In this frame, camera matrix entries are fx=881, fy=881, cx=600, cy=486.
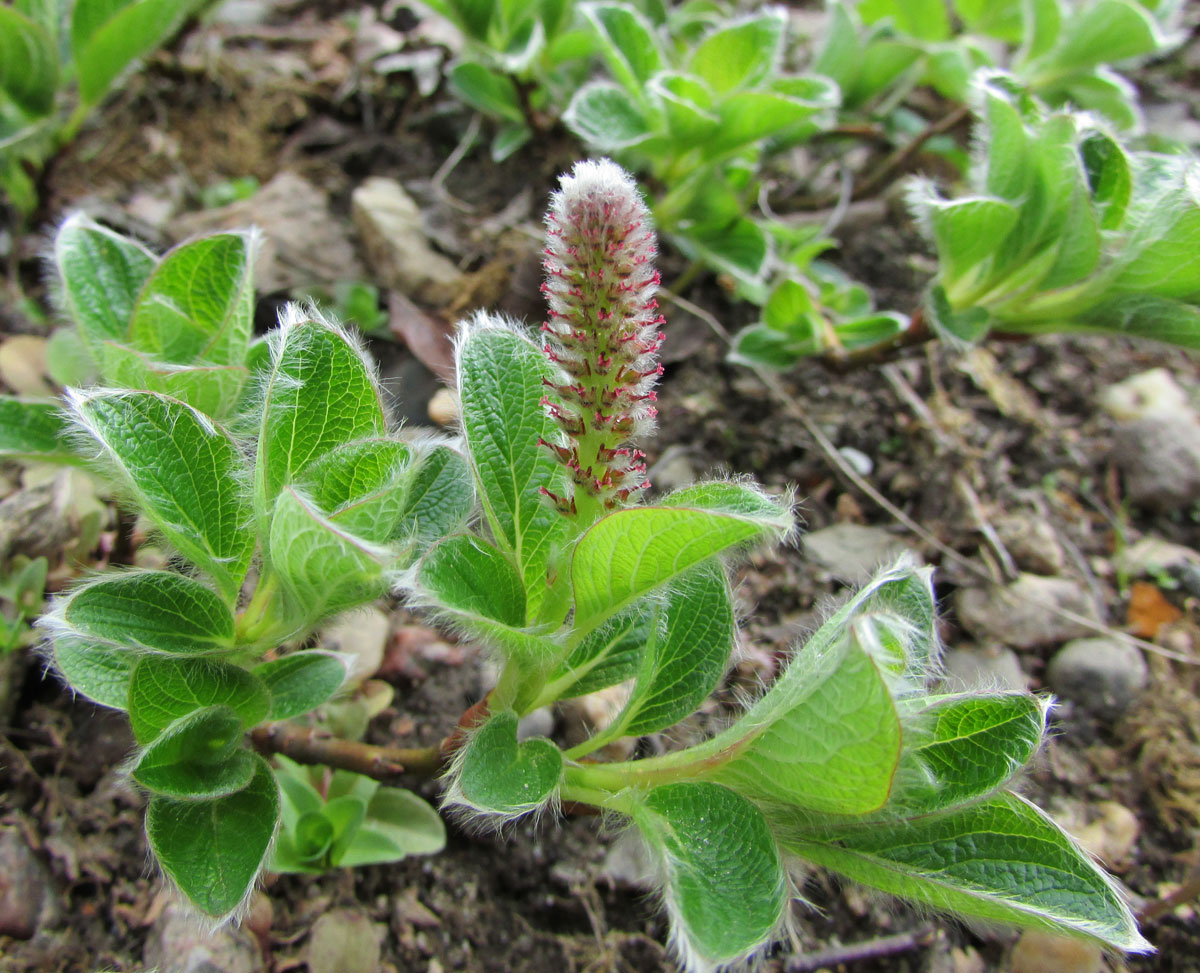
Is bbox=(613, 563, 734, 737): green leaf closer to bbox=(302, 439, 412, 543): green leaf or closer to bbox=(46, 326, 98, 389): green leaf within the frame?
bbox=(302, 439, 412, 543): green leaf

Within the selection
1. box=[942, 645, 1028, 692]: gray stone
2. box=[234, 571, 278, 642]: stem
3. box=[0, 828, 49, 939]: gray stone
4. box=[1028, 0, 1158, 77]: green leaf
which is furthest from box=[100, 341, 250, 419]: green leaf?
box=[1028, 0, 1158, 77]: green leaf

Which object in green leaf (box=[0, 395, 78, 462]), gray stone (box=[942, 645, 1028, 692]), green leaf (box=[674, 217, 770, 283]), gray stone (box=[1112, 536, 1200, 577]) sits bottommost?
gray stone (box=[1112, 536, 1200, 577])

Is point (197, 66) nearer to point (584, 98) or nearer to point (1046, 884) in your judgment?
point (584, 98)

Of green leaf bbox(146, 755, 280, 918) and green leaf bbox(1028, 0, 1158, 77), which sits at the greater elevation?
green leaf bbox(1028, 0, 1158, 77)

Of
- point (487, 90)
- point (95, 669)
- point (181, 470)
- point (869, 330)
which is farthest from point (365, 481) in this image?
point (487, 90)

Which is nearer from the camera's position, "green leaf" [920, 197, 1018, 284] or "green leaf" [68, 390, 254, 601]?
"green leaf" [68, 390, 254, 601]

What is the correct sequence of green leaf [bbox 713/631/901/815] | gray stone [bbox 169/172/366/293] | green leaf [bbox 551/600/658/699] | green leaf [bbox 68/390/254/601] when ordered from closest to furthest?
green leaf [bbox 713/631/901/815] < green leaf [bbox 68/390/254/601] < green leaf [bbox 551/600/658/699] < gray stone [bbox 169/172/366/293]

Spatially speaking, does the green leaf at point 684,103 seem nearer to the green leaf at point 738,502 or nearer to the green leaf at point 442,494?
the green leaf at point 442,494
